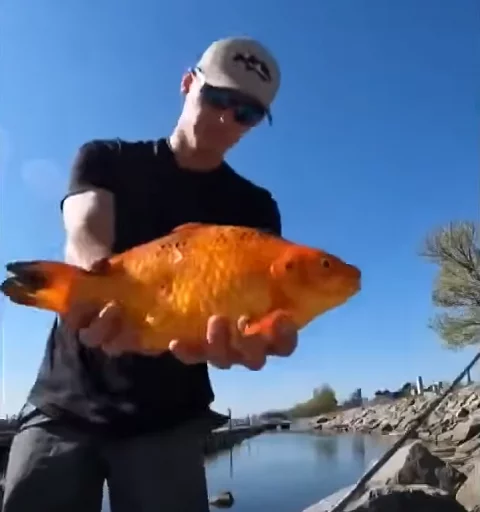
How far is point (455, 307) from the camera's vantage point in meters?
10.8

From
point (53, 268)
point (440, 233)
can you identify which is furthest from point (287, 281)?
point (440, 233)

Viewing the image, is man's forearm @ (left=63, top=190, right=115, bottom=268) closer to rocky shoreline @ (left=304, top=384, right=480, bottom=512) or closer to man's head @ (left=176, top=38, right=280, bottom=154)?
man's head @ (left=176, top=38, right=280, bottom=154)

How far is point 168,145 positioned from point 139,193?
0.34 feet

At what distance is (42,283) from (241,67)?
439mm

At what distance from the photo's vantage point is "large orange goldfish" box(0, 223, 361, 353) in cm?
57

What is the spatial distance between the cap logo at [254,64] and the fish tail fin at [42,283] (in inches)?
16.1

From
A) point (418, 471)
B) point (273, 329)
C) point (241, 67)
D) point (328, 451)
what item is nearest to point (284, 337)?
point (273, 329)

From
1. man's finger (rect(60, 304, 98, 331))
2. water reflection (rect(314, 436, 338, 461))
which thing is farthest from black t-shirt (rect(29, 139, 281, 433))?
water reflection (rect(314, 436, 338, 461))

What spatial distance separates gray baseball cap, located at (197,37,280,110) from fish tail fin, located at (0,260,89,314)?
0.39 m

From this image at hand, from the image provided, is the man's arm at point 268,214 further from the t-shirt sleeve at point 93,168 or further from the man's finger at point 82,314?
the man's finger at point 82,314

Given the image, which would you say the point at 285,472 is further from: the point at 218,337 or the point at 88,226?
the point at 218,337

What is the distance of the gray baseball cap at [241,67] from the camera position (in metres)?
0.86

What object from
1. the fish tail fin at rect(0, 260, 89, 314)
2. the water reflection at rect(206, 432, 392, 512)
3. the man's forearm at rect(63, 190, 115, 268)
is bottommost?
the water reflection at rect(206, 432, 392, 512)

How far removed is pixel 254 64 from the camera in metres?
0.87
